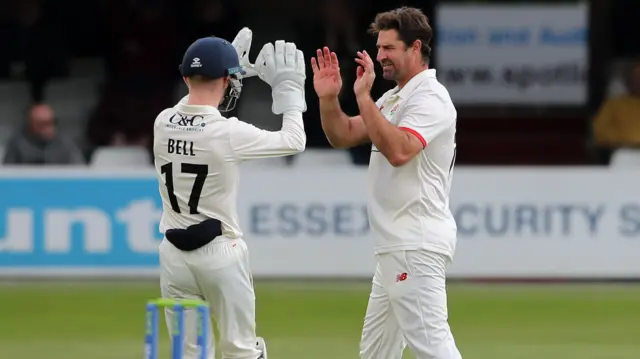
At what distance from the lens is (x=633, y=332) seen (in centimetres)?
1019

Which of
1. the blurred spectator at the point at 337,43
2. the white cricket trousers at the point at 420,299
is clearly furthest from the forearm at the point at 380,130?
the blurred spectator at the point at 337,43

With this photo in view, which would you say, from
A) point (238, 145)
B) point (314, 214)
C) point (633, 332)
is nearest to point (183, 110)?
point (238, 145)

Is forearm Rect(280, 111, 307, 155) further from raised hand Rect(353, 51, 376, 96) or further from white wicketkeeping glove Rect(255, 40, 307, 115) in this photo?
raised hand Rect(353, 51, 376, 96)

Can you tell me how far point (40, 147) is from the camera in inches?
513

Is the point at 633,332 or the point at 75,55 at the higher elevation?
the point at 75,55

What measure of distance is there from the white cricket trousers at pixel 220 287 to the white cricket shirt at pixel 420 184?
68cm

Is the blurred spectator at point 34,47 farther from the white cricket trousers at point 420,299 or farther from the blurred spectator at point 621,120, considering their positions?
the white cricket trousers at point 420,299

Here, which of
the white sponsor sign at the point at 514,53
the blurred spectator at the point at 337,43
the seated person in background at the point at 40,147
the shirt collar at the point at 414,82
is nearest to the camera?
the shirt collar at the point at 414,82

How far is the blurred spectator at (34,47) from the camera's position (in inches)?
619

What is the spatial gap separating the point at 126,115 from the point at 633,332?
24.0ft

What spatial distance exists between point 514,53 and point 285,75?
397 inches

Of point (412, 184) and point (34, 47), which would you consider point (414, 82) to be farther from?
point (34, 47)

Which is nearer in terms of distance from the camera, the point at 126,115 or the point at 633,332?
the point at 633,332

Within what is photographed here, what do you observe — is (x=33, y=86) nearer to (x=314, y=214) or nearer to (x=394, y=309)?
(x=314, y=214)
